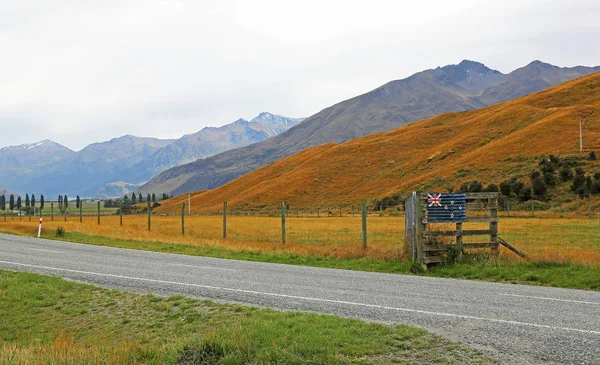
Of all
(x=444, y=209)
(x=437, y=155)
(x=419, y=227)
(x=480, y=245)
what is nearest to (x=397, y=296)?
(x=419, y=227)

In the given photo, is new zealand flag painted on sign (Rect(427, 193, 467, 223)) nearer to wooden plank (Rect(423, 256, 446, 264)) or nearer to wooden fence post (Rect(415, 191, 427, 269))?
wooden fence post (Rect(415, 191, 427, 269))

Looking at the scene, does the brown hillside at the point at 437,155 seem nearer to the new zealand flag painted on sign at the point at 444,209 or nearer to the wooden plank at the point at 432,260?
the new zealand flag painted on sign at the point at 444,209

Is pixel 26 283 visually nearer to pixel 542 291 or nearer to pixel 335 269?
pixel 335 269

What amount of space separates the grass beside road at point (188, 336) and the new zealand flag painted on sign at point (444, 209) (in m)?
8.34

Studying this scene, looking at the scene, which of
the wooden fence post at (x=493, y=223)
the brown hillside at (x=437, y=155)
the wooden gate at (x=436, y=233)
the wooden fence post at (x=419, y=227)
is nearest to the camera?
the wooden fence post at (x=419, y=227)

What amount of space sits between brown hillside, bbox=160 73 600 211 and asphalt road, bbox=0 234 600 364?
63.5m

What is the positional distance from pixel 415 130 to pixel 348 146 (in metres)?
18.6

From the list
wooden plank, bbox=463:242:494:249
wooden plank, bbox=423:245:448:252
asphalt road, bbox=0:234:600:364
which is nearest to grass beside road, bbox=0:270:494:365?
asphalt road, bbox=0:234:600:364

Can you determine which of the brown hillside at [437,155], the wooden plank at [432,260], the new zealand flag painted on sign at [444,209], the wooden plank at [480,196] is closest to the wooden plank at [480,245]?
the new zealand flag painted on sign at [444,209]

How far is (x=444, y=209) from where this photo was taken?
1655cm

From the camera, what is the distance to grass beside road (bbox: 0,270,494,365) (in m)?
7.05

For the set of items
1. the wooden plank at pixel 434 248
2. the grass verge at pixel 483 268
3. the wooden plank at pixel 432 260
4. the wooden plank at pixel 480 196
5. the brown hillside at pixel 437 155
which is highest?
the brown hillside at pixel 437 155

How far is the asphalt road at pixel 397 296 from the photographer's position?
25.3ft

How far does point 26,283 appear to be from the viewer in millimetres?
13625
